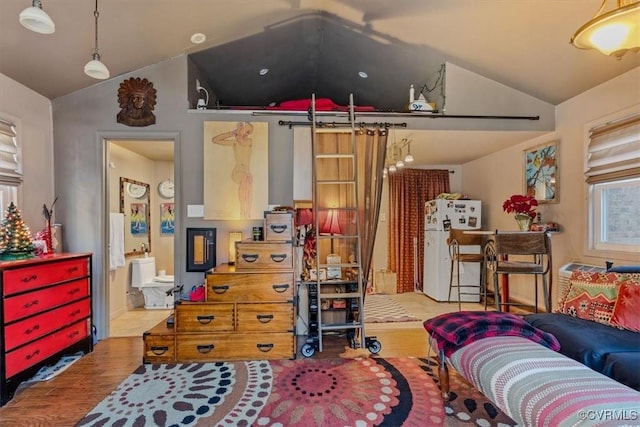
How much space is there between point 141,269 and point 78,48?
111 inches

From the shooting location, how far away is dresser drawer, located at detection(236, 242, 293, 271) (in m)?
2.98

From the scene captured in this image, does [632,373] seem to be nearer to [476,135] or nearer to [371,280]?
[476,135]

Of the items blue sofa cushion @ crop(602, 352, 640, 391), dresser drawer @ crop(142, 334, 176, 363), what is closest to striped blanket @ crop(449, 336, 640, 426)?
blue sofa cushion @ crop(602, 352, 640, 391)

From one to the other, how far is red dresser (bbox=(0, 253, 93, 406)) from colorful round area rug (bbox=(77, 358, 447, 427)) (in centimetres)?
68

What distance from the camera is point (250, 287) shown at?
9.54 feet

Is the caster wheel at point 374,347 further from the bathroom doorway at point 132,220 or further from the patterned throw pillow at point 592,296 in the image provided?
the bathroom doorway at point 132,220

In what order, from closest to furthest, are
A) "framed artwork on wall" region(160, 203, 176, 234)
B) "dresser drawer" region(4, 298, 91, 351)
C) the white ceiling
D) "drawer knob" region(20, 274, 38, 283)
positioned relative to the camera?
"dresser drawer" region(4, 298, 91, 351) < "drawer knob" region(20, 274, 38, 283) < the white ceiling < "framed artwork on wall" region(160, 203, 176, 234)

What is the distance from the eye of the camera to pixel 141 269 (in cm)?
455

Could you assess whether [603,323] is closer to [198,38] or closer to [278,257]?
[278,257]

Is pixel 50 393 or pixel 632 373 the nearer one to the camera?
pixel 632 373

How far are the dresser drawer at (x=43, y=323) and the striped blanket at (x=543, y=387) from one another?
299 cm

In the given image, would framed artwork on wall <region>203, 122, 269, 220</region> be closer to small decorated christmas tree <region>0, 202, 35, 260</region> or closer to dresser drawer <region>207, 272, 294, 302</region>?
dresser drawer <region>207, 272, 294, 302</region>

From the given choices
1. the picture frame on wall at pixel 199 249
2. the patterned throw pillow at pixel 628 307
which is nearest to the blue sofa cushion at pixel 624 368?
the patterned throw pillow at pixel 628 307

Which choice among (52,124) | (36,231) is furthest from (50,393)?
(52,124)
